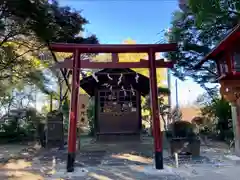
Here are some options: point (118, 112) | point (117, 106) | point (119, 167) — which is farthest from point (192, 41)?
point (119, 167)

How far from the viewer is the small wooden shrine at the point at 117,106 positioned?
11859 millimetres

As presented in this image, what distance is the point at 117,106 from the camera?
39.6 ft

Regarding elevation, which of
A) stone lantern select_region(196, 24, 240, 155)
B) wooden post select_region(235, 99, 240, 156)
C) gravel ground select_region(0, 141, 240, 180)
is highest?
stone lantern select_region(196, 24, 240, 155)

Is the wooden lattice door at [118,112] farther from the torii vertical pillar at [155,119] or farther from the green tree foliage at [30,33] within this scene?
the torii vertical pillar at [155,119]

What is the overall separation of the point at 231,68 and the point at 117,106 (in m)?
6.12

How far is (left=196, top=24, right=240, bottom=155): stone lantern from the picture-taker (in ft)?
22.8

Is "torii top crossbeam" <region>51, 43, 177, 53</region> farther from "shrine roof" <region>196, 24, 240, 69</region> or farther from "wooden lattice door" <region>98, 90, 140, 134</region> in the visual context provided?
"wooden lattice door" <region>98, 90, 140, 134</region>

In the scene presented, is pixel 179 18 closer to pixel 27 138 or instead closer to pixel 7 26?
pixel 7 26

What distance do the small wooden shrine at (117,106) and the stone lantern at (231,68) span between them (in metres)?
4.41

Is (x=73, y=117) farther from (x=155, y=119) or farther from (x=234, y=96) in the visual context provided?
(x=234, y=96)

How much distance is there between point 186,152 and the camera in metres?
7.80

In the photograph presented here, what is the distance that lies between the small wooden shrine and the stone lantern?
4406 millimetres

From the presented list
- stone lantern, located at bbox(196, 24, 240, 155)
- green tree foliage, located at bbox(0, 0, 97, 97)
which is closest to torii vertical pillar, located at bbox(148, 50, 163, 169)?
stone lantern, located at bbox(196, 24, 240, 155)

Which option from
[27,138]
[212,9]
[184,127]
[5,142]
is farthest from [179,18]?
[5,142]
